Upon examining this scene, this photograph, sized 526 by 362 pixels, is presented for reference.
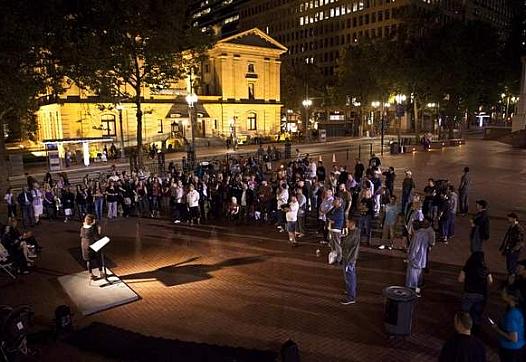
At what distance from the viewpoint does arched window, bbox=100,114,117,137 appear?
51906 millimetres

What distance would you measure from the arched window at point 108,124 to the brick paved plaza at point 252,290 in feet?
124

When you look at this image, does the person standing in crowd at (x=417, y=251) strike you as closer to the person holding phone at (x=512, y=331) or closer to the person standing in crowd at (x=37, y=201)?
the person holding phone at (x=512, y=331)

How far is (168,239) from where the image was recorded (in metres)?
15.0

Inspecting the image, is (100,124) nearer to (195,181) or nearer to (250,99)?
(250,99)

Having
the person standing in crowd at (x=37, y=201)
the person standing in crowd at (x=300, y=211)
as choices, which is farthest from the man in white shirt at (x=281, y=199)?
the person standing in crowd at (x=37, y=201)

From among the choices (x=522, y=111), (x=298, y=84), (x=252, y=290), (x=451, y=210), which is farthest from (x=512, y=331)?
(x=298, y=84)

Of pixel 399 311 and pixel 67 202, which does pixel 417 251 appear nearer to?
pixel 399 311

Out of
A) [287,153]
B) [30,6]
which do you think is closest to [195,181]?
[30,6]

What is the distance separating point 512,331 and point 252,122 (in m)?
60.8

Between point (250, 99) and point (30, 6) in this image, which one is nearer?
point (30, 6)

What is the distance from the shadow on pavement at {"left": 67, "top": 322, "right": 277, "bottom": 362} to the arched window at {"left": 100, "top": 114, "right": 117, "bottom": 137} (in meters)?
46.8

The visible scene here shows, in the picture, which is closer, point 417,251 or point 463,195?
point 417,251

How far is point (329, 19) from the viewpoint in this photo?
104625 millimetres

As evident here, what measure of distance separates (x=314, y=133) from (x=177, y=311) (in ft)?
192
